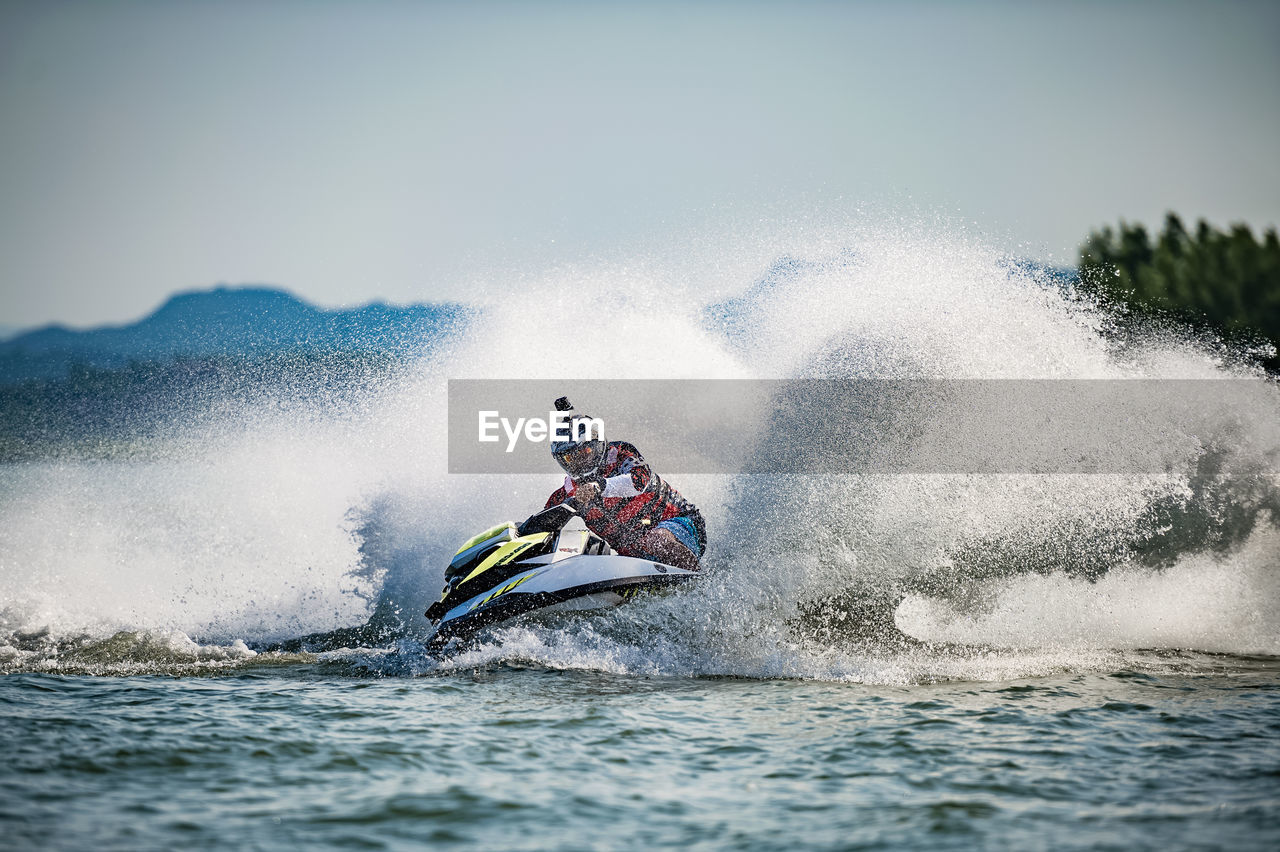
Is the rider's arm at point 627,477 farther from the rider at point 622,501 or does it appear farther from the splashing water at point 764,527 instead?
the splashing water at point 764,527

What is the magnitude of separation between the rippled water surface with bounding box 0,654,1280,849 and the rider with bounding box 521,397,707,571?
55.3 inches

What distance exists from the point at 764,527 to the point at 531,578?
2.74 metres

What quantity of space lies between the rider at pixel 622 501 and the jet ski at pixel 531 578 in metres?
0.15

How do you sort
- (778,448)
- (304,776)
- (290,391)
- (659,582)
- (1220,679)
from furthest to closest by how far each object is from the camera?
(290,391) → (778,448) → (659,582) → (1220,679) → (304,776)

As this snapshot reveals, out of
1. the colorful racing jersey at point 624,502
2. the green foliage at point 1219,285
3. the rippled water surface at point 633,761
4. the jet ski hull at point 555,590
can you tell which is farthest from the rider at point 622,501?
the green foliage at point 1219,285

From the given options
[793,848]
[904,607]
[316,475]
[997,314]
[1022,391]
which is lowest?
[793,848]

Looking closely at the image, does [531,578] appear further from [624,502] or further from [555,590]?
[624,502]

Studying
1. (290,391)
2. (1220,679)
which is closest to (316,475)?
(290,391)

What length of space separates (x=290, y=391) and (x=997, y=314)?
31.1 ft

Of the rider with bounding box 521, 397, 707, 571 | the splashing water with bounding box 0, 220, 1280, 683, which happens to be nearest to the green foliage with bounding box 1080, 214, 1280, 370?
the splashing water with bounding box 0, 220, 1280, 683

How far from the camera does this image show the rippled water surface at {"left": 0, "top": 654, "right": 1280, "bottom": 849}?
15.1ft

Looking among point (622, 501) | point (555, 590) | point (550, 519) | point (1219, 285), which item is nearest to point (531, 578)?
point (555, 590)

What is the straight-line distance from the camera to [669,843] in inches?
177

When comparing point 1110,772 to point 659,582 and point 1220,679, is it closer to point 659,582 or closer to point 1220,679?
point 1220,679
